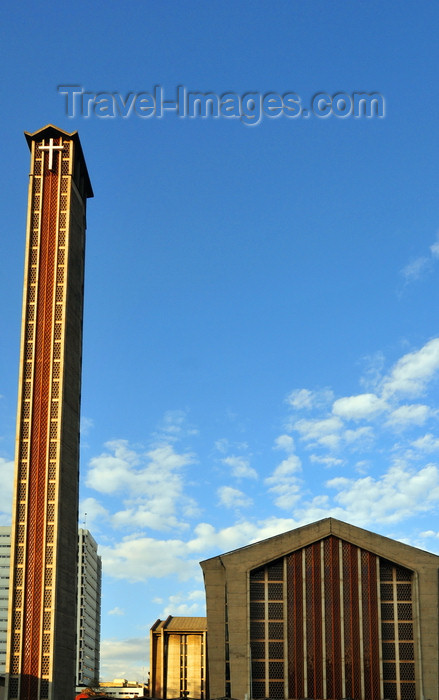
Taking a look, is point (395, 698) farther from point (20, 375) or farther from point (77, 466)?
point (20, 375)

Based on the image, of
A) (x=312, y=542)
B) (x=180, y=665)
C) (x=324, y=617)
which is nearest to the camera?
(x=324, y=617)

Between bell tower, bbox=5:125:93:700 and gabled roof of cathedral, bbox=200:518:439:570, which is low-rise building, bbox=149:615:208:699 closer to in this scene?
bell tower, bbox=5:125:93:700

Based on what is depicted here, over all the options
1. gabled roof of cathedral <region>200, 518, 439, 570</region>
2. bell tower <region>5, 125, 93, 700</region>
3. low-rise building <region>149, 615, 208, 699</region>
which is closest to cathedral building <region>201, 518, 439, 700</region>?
gabled roof of cathedral <region>200, 518, 439, 570</region>

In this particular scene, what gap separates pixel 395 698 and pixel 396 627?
6.13 m

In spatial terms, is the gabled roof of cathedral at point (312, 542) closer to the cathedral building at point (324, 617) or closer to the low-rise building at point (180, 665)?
the cathedral building at point (324, 617)

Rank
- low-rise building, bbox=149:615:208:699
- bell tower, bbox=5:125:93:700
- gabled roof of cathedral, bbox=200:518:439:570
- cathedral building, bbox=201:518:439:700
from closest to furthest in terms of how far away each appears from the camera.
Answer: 1. bell tower, bbox=5:125:93:700
2. cathedral building, bbox=201:518:439:700
3. gabled roof of cathedral, bbox=200:518:439:570
4. low-rise building, bbox=149:615:208:699

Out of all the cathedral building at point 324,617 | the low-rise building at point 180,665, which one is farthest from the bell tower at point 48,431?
the low-rise building at point 180,665

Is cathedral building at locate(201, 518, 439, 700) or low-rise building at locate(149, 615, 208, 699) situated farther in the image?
low-rise building at locate(149, 615, 208, 699)

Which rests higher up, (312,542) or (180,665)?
(312,542)

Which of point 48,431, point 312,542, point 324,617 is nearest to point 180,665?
point 324,617

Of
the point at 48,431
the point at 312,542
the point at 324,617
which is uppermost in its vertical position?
the point at 48,431

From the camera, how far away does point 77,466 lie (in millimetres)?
88188

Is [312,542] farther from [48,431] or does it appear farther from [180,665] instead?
[180,665]

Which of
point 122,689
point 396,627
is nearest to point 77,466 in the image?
point 396,627
